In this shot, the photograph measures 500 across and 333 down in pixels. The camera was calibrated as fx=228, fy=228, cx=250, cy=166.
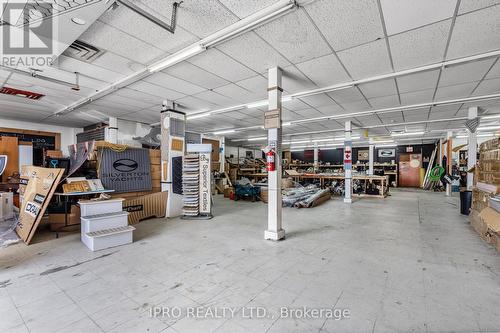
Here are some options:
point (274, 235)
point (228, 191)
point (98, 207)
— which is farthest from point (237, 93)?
point (228, 191)

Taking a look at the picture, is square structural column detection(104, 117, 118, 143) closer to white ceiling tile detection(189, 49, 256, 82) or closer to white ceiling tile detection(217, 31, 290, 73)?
white ceiling tile detection(189, 49, 256, 82)

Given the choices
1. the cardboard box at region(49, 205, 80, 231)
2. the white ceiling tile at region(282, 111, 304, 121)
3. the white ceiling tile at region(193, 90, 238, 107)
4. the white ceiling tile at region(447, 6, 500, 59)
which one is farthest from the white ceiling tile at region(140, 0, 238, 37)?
the white ceiling tile at region(282, 111, 304, 121)

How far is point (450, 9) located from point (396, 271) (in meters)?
3.02

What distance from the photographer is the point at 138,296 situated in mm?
2184

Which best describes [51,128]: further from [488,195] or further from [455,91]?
[488,195]

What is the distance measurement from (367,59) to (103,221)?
5011 mm

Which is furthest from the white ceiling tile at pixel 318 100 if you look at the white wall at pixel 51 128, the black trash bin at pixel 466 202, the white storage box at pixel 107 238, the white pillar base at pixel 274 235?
the white wall at pixel 51 128

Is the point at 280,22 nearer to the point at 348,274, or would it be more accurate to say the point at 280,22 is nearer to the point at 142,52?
the point at 142,52

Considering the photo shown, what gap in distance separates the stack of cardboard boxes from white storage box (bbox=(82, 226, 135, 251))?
5.37 metres

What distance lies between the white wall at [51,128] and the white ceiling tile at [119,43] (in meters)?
8.13

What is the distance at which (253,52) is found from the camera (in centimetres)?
349

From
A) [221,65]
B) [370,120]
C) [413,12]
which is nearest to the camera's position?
[413,12]

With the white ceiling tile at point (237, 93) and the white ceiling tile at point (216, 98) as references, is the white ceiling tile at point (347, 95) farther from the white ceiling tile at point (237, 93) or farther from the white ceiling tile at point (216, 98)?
the white ceiling tile at point (216, 98)

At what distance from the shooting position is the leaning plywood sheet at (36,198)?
3623 mm
